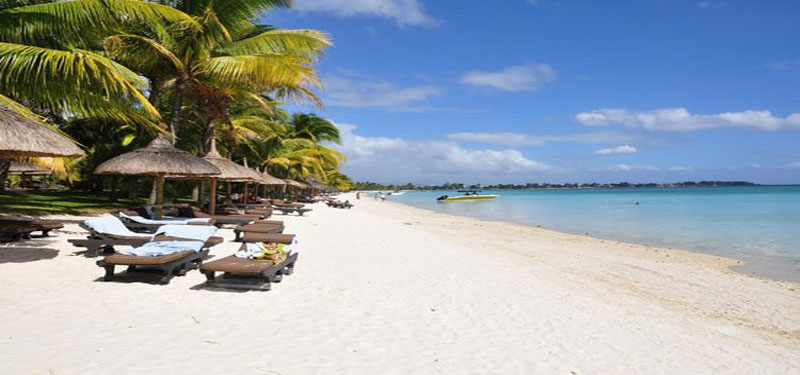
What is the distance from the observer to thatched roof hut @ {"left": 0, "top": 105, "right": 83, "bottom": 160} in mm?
5680

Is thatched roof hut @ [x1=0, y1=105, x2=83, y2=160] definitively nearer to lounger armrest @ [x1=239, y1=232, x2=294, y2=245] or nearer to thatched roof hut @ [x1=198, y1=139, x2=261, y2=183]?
lounger armrest @ [x1=239, y1=232, x2=294, y2=245]

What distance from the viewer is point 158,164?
9.11 metres

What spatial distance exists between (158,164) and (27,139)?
3262mm

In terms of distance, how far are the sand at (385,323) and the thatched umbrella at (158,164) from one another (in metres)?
1.67

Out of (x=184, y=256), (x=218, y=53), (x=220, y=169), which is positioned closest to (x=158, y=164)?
(x=220, y=169)

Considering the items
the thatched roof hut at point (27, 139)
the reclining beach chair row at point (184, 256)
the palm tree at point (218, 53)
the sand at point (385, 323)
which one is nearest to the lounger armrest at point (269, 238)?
the reclining beach chair row at point (184, 256)

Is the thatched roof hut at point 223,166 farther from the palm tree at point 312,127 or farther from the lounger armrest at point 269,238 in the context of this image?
the palm tree at point 312,127

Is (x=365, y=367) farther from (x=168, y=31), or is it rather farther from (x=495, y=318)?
(x=168, y=31)

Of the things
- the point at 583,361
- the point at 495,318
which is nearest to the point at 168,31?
the point at 495,318

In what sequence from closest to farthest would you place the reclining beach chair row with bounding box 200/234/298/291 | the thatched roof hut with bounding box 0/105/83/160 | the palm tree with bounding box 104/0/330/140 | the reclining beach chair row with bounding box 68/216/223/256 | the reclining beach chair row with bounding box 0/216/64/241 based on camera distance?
the reclining beach chair row with bounding box 200/234/298/291, the thatched roof hut with bounding box 0/105/83/160, the reclining beach chair row with bounding box 68/216/223/256, the reclining beach chair row with bounding box 0/216/64/241, the palm tree with bounding box 104/0/330/140

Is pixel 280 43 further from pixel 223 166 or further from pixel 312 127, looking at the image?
pixel 312 127

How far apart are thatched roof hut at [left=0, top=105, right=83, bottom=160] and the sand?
1.49 metres

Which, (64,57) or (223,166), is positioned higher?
(64,57)

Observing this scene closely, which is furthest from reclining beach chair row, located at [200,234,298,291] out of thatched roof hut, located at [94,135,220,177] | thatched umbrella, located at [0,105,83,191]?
thatched roof hut, located at [94,135,220,177]
